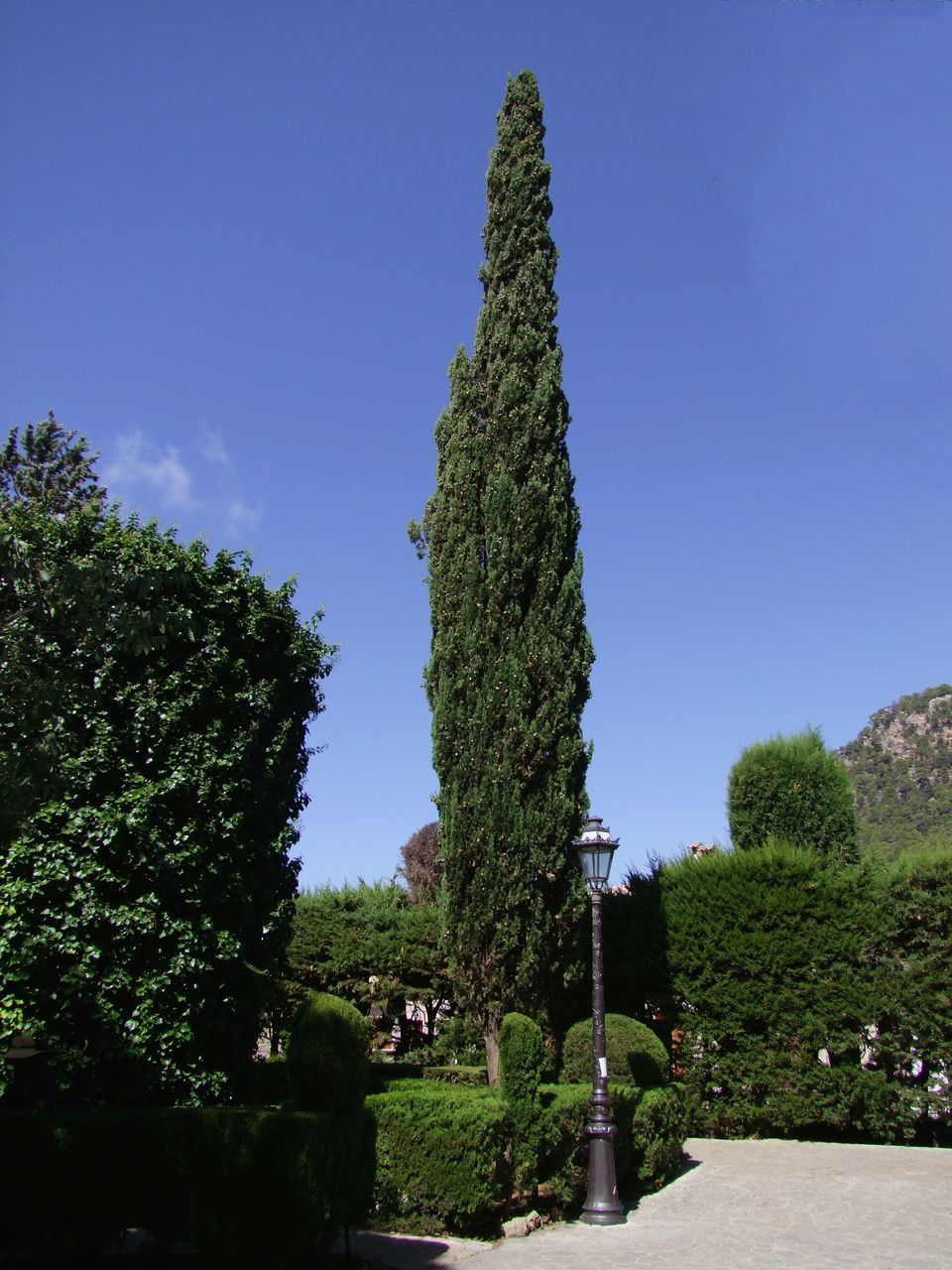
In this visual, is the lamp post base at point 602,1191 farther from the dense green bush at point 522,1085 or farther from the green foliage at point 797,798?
the green foliage at point 797,798

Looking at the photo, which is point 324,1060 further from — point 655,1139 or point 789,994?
point 789,994

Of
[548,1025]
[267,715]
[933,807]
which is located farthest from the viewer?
[933,807]

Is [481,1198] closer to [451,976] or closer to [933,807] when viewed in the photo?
[451,976]

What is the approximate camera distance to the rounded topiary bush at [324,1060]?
6.71 meters

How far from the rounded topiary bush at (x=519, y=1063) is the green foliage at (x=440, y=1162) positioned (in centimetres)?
20

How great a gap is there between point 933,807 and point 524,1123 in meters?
49.1

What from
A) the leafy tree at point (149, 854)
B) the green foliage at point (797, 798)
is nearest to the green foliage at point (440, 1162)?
the leafy tree at point (149, 854)

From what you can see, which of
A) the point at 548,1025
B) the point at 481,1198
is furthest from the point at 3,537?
the point at 548,1025

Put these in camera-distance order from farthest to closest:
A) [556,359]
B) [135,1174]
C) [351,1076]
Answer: [556,359] → [351,1076] → [135,1174]

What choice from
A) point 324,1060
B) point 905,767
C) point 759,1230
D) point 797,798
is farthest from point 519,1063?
point 905,767

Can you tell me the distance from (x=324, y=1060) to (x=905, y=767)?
58768 mm

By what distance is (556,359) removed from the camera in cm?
1256

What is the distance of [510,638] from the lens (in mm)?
11430

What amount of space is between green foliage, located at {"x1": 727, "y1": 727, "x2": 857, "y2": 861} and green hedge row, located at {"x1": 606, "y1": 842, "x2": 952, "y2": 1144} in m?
2.08
